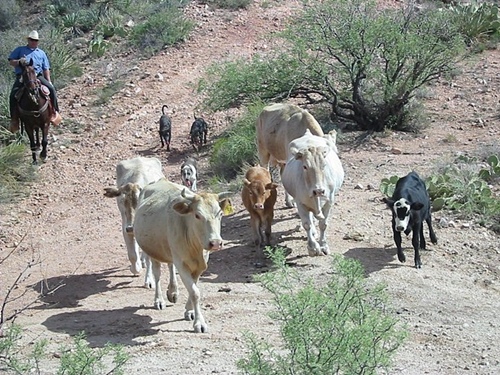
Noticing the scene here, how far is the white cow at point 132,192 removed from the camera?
12.1 metres

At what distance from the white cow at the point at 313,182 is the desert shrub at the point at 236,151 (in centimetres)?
475

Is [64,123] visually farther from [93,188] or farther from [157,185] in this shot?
[157,185]

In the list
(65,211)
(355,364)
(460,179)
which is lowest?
(65,211)

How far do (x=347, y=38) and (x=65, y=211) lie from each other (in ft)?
22.1

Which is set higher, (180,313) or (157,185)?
(157,185)

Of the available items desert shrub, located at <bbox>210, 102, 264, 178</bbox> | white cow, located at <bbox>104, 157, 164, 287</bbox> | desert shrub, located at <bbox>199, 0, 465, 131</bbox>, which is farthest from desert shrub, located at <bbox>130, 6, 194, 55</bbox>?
white cow, located at <bbox>104, 157, 164, 287</bbox>

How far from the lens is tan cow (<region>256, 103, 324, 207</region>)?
1489 cm

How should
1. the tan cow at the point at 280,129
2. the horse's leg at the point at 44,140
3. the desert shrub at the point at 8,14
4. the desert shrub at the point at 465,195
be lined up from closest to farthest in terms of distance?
the desert shrub at the point at 465,195 < the tan cow at the point at 280,129 < the horse's leg at the point at 44,140 < the desert shrub at the point at 8,14

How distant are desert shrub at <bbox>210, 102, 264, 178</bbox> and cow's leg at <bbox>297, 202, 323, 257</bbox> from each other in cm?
516

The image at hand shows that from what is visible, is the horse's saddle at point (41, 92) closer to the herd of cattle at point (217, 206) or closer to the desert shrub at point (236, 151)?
the desert shrub at point (236, 151)

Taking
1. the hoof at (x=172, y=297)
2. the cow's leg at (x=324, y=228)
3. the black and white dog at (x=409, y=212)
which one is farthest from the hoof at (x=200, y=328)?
the black and white dog at (x=409, y=212)

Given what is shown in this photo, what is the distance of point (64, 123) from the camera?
23734 mm

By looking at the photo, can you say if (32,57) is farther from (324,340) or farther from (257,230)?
(324,340)

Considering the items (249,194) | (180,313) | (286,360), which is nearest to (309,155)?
(249,194)
